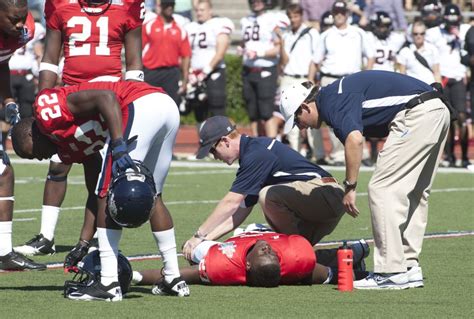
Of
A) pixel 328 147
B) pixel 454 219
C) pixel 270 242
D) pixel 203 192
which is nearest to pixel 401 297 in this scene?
pixel 270 242

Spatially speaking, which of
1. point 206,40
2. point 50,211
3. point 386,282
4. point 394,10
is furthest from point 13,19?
point 394,10

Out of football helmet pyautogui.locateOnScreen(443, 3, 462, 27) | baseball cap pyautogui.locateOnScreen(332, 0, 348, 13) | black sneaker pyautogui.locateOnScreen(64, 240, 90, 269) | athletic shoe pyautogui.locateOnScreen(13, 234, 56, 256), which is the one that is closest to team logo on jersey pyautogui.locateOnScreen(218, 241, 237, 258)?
black sneaker pyautogui.locateOnScreen(64, 240, 90, 269)

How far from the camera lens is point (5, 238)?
9266 mm

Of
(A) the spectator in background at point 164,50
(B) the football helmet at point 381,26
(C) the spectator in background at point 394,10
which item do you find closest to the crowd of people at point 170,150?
(A) the spectator in background at point 164,50

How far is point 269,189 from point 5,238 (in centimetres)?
192

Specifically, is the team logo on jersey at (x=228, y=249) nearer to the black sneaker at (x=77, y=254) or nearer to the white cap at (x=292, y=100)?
the white cap at (x=292, y=100)

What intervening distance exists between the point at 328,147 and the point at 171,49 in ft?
13.5

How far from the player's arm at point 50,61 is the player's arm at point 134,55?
0.54 m

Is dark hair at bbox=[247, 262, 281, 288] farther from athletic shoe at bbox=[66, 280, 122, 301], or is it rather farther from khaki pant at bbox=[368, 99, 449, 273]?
athletic shoe at bbox=[66, 280, 122, 301]

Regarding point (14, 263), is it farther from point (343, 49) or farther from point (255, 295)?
point (343, 49)

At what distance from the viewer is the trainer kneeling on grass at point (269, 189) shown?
8781 mm

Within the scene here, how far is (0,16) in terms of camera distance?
888 centimetres

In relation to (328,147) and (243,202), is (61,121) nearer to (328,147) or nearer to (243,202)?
(243,202)

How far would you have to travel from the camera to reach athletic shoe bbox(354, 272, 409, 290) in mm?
8430
